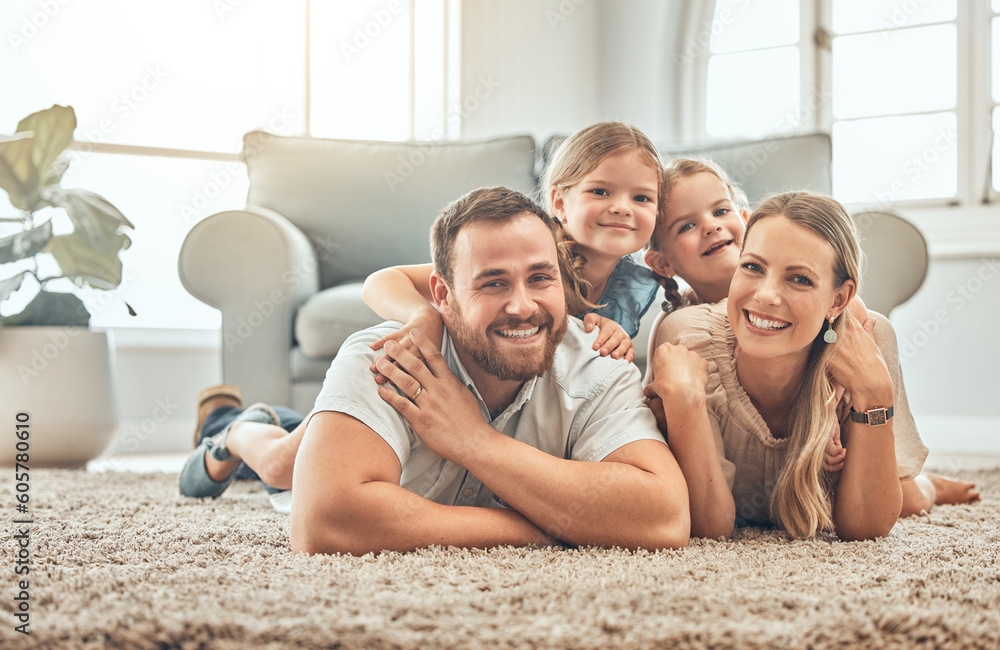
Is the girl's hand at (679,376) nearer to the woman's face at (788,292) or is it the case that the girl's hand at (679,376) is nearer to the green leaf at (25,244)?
the woman's face at (788,292)

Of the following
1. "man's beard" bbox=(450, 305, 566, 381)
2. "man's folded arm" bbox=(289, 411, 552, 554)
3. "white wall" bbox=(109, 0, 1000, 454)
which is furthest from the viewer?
"white wall" bbox=(109, 0, 1000, 454)

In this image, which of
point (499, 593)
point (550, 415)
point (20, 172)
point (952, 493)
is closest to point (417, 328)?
point (550, 415)

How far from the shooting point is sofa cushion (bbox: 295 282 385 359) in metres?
2.06

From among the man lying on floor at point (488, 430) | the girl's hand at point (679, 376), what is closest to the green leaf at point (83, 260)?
the man lying on floor at point (488, 430)

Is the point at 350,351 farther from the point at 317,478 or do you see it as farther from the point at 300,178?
the point at 300,178

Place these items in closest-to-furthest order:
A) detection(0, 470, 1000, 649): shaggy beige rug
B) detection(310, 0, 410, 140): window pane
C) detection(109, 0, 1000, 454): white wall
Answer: detection(0, 470, 1000, 649): shaggy beige rug → detection(109, 0, 1000, 454): white wall → detection(310, 0, 410, 140): window pane

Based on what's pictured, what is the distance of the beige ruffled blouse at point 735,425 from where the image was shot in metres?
1.27

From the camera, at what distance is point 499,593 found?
2.72 feet

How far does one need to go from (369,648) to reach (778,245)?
2.78ft

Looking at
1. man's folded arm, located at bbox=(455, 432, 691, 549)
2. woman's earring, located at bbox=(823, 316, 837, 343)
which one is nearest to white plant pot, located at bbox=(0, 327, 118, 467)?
man's folded arm, located at bbox=(455, 432, 691, 549)

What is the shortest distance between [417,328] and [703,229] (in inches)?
25.5

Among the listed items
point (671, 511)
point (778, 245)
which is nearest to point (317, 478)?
point (671, 511)

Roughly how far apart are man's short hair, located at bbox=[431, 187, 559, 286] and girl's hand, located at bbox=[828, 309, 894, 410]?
0.49 meters

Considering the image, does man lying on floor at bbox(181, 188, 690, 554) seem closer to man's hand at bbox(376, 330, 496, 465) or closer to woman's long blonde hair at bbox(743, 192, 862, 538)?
man's hand at bbox(376, 330, 496, 465)
